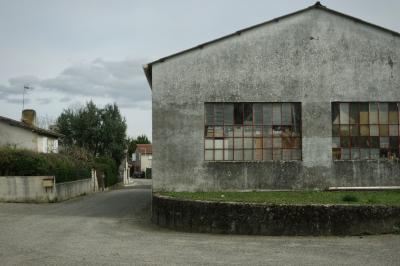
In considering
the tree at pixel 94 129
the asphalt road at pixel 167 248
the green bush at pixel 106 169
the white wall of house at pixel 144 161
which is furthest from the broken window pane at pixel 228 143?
the white wall of house at pixel 144 161

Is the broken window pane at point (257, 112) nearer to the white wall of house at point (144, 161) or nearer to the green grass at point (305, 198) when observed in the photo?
the green grass at point (305, 198)

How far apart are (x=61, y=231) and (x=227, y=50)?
27.0 ft

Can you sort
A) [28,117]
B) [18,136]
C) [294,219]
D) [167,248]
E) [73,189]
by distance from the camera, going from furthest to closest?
[28,117] < [18,136] < [73,189] < [294,219] < [167,248]

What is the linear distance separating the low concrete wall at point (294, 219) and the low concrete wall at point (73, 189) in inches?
664

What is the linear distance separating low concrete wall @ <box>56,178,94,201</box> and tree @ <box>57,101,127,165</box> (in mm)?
20266

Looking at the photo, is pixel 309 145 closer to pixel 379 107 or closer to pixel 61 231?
pixel 379 107

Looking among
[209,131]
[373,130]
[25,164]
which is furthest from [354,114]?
[25,164]

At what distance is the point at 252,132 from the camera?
1880 centimetres

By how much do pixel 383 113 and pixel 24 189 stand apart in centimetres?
1783

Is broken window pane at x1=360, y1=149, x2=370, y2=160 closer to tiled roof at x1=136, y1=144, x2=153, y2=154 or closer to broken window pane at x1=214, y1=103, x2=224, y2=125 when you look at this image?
broken window pane at x1=214, y1=103, x2=224, y2=125

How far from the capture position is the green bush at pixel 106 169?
47000mm

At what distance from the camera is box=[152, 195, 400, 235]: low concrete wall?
13141 millimetres

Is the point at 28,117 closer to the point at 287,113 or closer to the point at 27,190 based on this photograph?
the point at 27,190

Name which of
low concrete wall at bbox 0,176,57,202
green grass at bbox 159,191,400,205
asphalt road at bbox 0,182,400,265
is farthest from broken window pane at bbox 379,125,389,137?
low concrete wall at bbox 0,176,57,202
